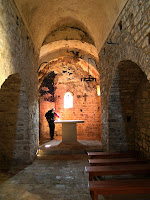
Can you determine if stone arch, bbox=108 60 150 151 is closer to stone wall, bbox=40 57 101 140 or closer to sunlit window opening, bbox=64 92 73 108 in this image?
stone wall, bbox=40 57 101 140

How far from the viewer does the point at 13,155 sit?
18.5ft

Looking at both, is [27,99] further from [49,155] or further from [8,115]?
[49,155]

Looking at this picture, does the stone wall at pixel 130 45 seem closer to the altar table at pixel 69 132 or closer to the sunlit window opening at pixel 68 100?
the altar table at pixel 69 132

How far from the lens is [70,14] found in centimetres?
662

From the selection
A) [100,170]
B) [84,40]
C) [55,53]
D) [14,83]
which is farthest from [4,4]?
[55,53]

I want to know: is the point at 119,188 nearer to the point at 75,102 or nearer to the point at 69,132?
the point at 69,132

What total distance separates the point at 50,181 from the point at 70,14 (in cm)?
617

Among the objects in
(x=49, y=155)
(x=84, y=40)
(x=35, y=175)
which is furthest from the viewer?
(x=84, y=40)

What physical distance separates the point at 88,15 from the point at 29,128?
4.64 meters

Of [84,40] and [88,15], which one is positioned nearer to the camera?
[88,15]

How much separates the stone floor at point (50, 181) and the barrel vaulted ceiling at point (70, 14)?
4.48 metres

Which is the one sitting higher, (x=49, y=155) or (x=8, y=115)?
(x=8, y=115)

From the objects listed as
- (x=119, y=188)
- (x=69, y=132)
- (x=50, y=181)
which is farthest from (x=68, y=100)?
(x=119, y=188)

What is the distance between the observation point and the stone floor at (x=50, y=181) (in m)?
3.56
